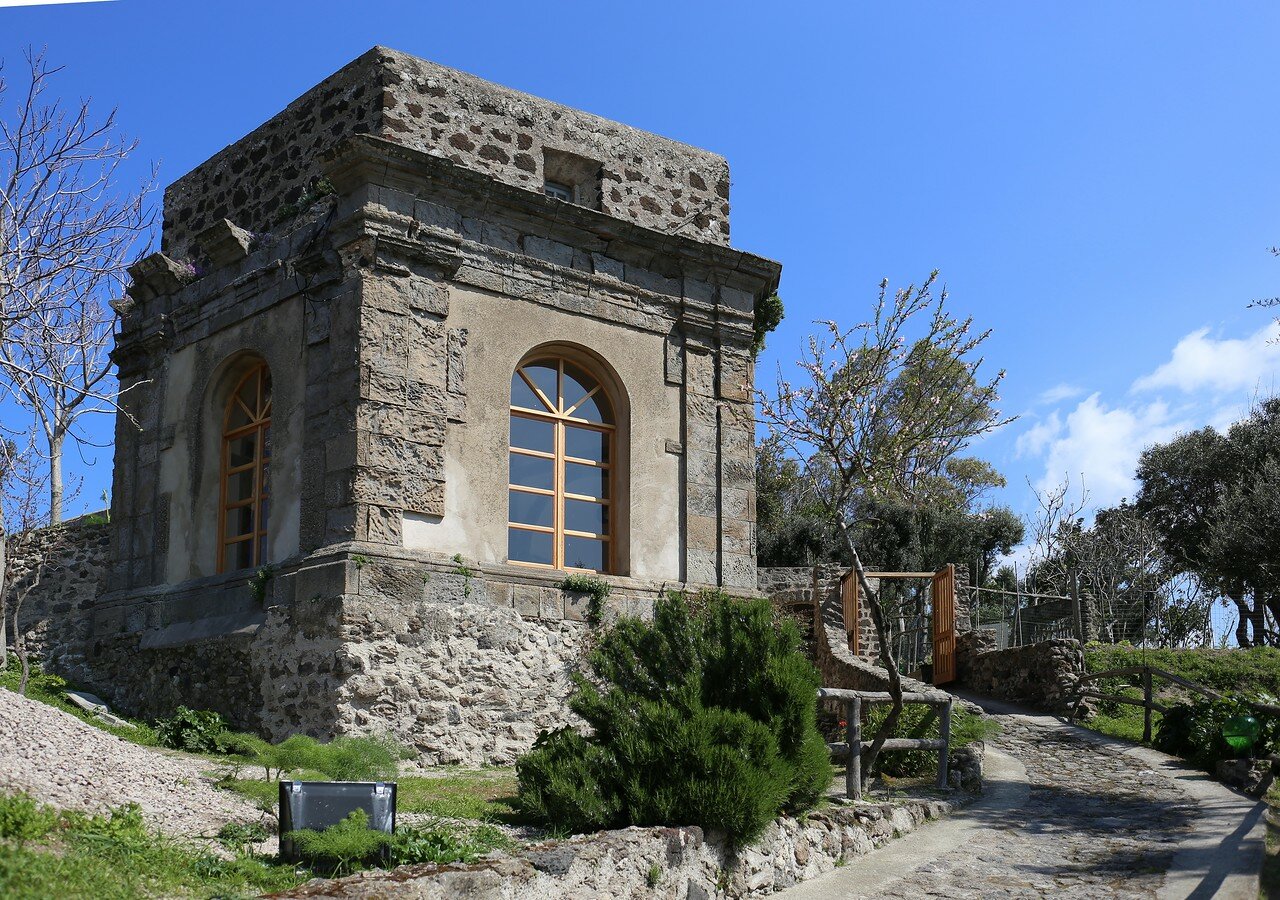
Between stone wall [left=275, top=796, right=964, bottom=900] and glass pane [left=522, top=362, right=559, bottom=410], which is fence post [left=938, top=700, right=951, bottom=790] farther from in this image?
glass pane [left=522, top=362, right=559, bottom=410]

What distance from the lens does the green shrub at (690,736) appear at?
6.76 metres

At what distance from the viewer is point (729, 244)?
13461 millimetres

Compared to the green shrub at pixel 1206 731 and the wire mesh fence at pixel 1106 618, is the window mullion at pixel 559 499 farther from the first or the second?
the wire mesh fence at pixel 1106 618

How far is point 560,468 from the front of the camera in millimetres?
11898

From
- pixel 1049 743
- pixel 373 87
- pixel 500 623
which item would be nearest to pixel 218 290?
pixel 373 87

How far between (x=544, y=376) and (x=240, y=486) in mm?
3143

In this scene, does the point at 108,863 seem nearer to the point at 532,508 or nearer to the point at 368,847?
the point at 368,847

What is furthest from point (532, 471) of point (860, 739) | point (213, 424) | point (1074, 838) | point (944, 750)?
point (1074, 838)

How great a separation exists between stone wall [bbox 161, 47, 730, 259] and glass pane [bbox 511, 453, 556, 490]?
2664mm

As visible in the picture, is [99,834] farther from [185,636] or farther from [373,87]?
[373,87]

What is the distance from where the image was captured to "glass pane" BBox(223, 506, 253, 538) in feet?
39.4

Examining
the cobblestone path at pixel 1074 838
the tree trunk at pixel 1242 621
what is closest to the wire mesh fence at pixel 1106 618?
the tree trunk at pixel 1242 621

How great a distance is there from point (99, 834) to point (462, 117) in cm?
822

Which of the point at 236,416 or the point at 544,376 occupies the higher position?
the point at 544,376
